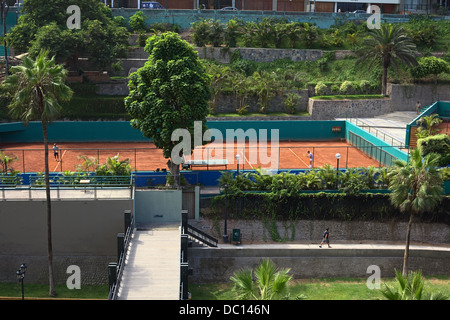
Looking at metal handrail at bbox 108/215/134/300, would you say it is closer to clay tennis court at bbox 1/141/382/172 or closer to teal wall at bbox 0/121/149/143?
clay tennis court at bbox 1/141/382/172

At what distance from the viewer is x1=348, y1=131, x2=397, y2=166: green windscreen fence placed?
4540 cm

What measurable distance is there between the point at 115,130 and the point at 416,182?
31373mm

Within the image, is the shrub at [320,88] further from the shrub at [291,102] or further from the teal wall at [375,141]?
the teal wall at [375,141]

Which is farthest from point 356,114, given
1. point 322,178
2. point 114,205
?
point 114,205

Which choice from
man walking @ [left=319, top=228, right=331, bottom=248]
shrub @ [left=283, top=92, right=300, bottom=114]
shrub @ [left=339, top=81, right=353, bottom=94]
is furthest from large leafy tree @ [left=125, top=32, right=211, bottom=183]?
shrub @ [left=339, top=81, right=353, bottom=94]

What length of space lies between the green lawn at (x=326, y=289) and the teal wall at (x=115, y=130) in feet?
80.2

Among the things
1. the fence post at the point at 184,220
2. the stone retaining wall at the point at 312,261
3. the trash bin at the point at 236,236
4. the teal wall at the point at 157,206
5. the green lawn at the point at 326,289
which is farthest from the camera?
the trash bin at the point at 236,236

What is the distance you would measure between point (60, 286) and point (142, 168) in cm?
1514

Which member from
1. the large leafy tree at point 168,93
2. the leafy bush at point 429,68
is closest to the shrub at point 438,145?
the large leafy tree at point 168,93

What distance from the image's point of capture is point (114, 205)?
33.5m

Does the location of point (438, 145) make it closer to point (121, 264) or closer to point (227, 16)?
point (121, 264)

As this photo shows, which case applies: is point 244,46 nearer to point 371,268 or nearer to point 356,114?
point 356,114

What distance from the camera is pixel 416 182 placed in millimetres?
32188

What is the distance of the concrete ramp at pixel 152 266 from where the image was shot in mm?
25906
